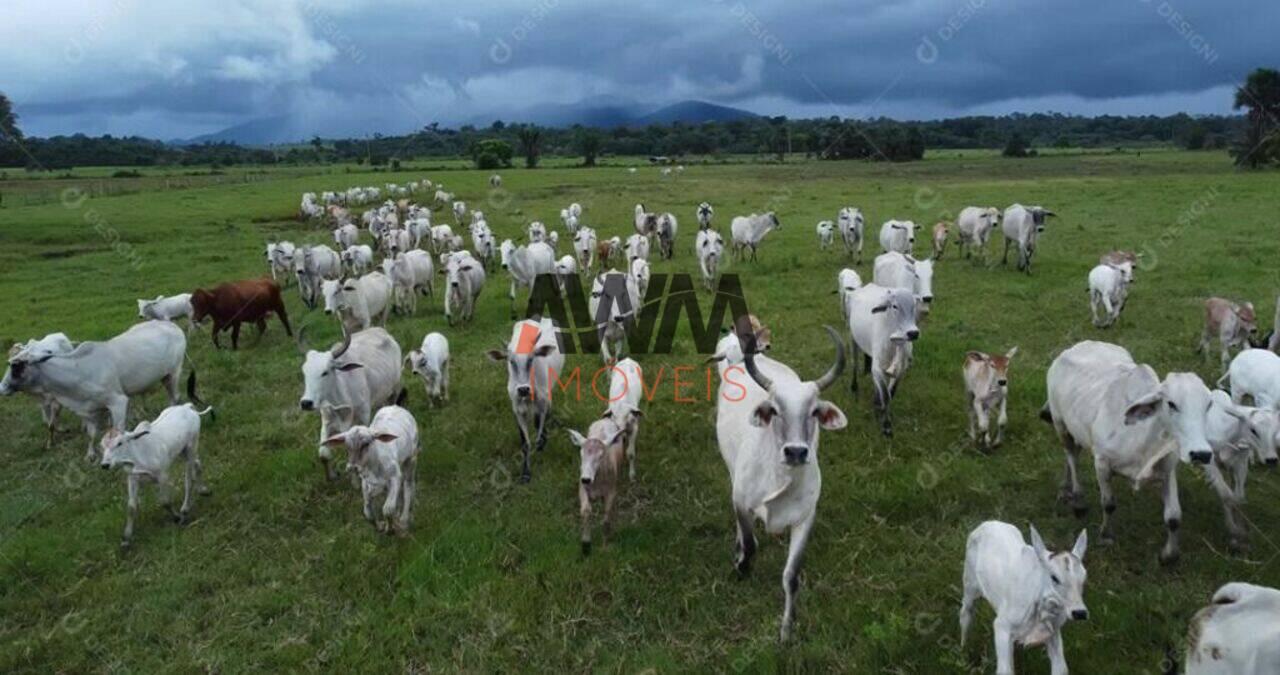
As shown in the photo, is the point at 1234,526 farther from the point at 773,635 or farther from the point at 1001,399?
the point at 773,635

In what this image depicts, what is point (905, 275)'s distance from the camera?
13.4 m

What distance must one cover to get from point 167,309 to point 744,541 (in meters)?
13.8

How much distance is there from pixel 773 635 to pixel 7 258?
103 feet

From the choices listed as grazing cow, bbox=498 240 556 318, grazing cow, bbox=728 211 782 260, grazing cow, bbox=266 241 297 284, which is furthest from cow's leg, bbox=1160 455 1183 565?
grazing cow, bbox=266 241 297 284

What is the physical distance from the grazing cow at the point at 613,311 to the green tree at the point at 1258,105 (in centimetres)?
5708

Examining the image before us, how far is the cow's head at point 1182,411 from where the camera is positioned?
613 centimetres

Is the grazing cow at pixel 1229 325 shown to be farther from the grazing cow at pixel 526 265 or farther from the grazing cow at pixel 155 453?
the grazing cow at pixel 155 453

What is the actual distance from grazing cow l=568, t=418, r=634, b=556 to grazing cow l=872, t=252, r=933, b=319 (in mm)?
6607

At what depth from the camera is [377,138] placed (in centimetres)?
13388

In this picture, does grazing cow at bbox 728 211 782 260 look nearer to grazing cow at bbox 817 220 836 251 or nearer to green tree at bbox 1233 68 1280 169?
grazing cow at bbox 817 220 836 251

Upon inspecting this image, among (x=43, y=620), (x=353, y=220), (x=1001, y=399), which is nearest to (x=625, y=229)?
(x=353, y=220)

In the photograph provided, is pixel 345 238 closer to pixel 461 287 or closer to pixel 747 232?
pixel 461 287

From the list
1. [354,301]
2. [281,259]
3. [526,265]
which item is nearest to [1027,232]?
[526,265]

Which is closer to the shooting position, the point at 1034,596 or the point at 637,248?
the point at 1034,596
